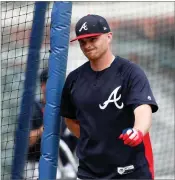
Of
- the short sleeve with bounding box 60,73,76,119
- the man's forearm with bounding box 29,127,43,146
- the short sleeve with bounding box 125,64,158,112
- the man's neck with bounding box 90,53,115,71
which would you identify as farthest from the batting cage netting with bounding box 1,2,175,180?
the short sleeve with bounding box 125,64,158,112

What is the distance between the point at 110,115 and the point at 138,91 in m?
0.22

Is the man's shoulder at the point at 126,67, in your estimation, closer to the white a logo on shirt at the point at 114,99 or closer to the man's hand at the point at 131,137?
the white a logo on shirt at the point at 114,99

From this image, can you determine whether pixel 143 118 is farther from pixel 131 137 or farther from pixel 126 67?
pixel 126 67

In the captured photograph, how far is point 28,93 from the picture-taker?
4805 mm

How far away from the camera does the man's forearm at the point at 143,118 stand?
351 cm

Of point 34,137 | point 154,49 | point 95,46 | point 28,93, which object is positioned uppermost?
point 95,46

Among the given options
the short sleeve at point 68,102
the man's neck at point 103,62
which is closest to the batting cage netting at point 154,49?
the short sleeve at point 68,102

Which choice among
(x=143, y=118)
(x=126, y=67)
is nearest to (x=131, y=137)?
(x=143, y=118)

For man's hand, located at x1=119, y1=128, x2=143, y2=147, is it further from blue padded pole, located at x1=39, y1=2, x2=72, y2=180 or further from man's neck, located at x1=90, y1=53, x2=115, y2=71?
blue padded pole, located at x1=39, y1=2, x2=72, y2=180

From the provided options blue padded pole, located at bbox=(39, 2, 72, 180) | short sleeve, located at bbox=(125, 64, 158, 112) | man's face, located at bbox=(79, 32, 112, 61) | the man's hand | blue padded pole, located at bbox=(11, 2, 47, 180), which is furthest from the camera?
blue padded pole, located at bbox=(11, 2, 47, 180)

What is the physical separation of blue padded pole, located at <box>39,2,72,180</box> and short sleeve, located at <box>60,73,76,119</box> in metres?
0.13

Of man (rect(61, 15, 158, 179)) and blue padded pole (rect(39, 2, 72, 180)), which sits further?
blue padded pole (rect(39, 2, 72, 180))

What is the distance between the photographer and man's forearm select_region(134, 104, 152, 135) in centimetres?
351

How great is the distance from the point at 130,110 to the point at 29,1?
142cm
